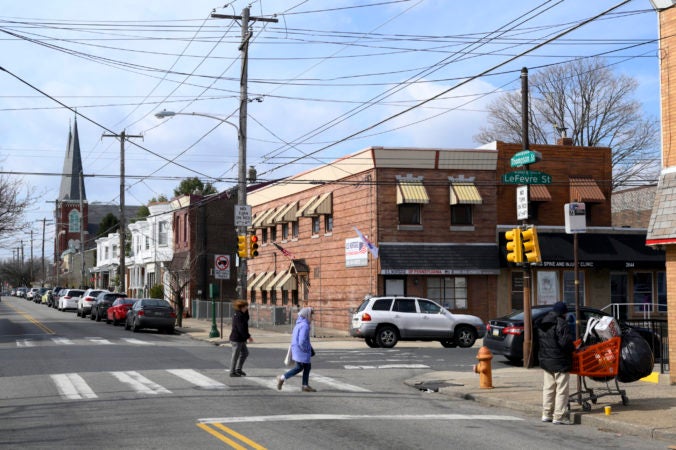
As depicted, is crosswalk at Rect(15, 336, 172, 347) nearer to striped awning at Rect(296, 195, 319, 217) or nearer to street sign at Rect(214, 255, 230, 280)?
street sign at Rect(214, 255, 230, 280)

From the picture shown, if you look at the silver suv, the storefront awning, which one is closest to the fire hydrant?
the silver suv

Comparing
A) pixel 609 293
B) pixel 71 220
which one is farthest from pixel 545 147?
pixel 71 220

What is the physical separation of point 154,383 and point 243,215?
1392 cm

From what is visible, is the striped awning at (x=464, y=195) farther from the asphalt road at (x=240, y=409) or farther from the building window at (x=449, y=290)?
the asphalt road at (x=240, y=409)

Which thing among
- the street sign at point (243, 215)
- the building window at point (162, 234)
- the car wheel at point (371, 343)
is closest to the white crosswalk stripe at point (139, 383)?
the car wheel at point (371, 343)

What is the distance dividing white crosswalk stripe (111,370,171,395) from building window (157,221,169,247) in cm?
4300

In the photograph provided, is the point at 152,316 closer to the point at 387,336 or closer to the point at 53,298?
the point at 387,336

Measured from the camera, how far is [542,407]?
43.5ft

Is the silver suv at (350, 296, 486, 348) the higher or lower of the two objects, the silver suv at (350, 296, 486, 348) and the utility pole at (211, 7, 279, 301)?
the lower

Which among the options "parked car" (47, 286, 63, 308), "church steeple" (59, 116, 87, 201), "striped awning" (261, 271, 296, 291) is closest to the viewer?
"striped awning" (261, 271, 296, 291)

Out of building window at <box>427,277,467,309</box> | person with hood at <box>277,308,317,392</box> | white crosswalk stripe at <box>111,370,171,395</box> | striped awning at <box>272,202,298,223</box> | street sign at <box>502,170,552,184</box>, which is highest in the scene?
striped awning at <box>272,202,298,223</box>

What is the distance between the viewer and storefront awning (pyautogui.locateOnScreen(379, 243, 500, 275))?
34156 mm

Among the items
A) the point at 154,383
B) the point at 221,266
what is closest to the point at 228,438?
the point at 154,383

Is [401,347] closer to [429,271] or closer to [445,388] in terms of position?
[429,271]
